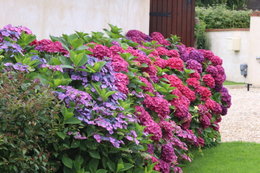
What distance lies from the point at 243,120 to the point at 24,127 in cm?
719

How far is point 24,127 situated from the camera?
10.2ft

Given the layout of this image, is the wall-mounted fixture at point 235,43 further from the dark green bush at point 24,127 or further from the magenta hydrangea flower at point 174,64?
the dark green bush at point 24,127

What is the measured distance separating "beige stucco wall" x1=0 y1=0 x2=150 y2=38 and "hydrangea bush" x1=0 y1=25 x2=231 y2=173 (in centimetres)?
61

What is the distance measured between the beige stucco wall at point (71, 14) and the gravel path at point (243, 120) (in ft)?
7.29

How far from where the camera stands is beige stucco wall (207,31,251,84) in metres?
17.2

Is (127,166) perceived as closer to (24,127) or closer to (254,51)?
(24,127)

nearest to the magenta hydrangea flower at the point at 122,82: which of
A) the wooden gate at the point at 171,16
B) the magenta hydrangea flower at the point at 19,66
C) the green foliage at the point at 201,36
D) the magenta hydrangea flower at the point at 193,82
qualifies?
the magenta hydrangea flower at the point at 19,66

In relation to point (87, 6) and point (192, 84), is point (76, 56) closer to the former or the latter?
point (192, 84)

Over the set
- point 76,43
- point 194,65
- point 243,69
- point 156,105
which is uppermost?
point 76,43

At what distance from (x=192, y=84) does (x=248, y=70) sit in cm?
1083

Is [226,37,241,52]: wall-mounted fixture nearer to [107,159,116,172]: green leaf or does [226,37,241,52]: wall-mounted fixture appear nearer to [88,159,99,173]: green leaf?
[107,159,116,172]: green leaf

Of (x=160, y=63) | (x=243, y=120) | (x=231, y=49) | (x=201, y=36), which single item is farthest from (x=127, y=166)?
(x=201, y=36)

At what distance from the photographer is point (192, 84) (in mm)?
6277

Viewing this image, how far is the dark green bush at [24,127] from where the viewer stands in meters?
3.01
